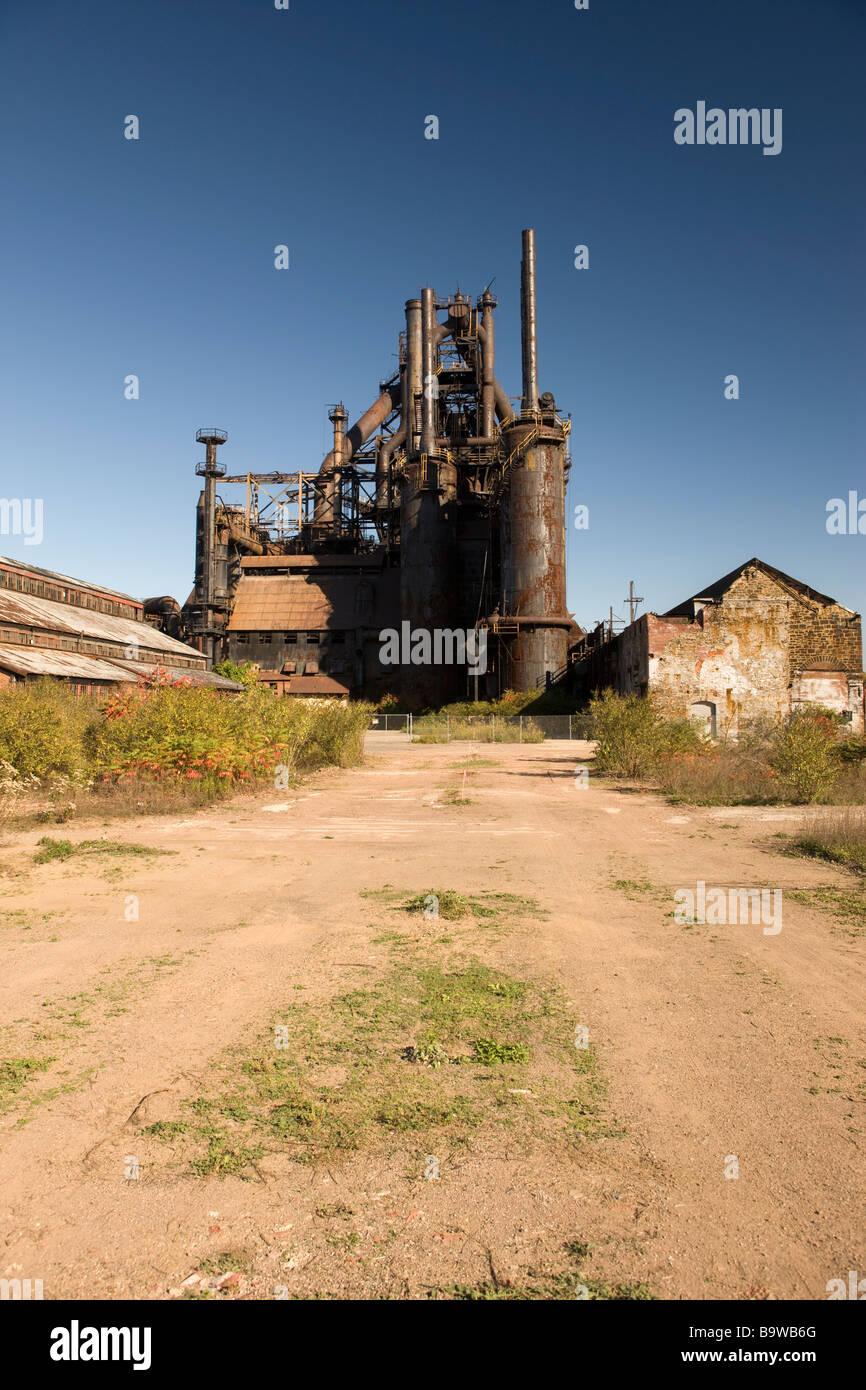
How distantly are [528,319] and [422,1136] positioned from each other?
43982 millimetres

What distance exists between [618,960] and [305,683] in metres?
44.0

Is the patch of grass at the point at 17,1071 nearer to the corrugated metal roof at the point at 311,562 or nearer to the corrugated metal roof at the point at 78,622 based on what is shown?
the corrugated metal roof at the point at 78,622

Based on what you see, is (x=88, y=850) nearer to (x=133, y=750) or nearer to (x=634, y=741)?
(x=133, y=750)

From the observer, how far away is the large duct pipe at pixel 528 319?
40094mm

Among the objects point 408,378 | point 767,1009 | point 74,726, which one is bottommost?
point 767,1009

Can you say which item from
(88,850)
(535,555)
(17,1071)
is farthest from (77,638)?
(17,1071)

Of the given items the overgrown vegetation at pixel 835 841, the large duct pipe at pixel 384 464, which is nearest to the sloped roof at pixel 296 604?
the large duct pipe at pixel 384 464

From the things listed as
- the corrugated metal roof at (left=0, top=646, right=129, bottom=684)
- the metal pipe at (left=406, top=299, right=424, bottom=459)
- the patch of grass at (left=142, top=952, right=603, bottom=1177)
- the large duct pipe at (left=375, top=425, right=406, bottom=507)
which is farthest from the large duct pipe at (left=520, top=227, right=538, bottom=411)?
the patch of grass at (left=142, top=952, right=603, bottom=1177)

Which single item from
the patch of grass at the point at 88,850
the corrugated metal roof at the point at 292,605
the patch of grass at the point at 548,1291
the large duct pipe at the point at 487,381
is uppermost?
the large duct pipe at the point at 487,381

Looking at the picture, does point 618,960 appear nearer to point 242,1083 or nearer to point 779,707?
point 242,1083

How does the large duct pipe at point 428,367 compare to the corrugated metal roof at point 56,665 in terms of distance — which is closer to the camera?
the corrugated metal roof at point 56,665

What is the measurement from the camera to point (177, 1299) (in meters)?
2.44

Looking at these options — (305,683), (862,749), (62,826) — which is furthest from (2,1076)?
(305,683)

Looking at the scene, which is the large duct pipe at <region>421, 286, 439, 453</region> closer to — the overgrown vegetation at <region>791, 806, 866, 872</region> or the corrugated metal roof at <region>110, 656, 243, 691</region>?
the corrugated metal roof at <region>110, 656, 243, 691</region>
